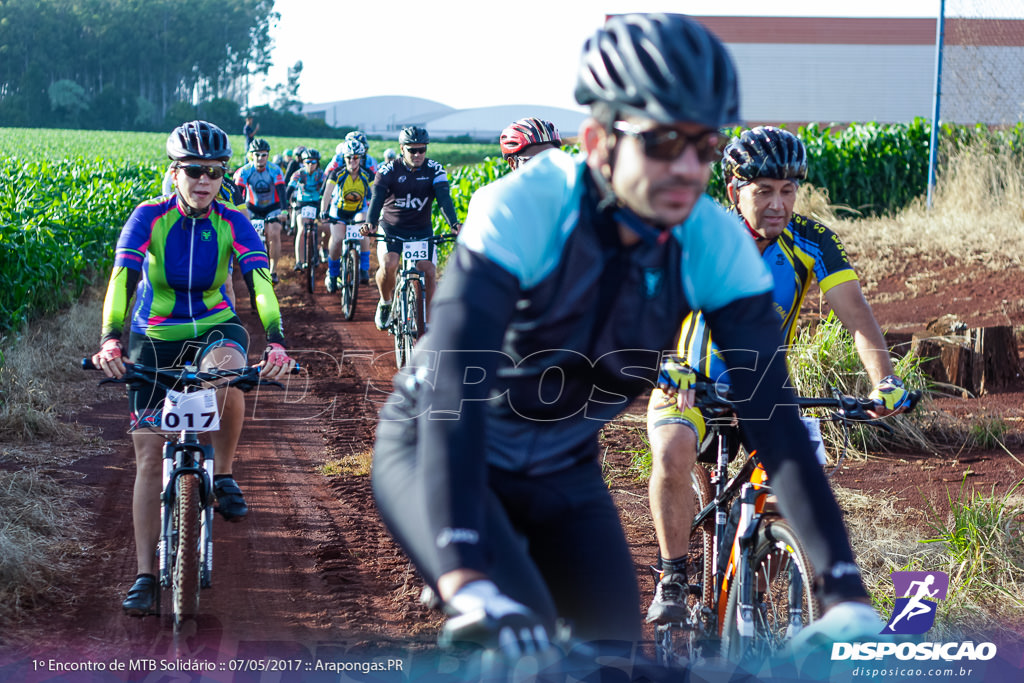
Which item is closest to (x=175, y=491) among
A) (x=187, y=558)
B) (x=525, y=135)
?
(x=187, y=558)

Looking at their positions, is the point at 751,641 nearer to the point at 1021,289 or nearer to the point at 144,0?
the point at 1021,289

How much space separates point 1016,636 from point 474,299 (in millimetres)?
3679

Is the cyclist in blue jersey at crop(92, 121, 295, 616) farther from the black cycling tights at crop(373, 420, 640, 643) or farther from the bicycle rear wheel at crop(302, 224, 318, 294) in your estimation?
the bicycle rear wheel at crop(302, 224, 318, 294)

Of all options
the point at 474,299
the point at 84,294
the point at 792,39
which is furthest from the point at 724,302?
the point at 792,39

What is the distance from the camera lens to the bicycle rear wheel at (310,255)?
54.1 feet

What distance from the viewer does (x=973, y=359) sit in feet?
29.3

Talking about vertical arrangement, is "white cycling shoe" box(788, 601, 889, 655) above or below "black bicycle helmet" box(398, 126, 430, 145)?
below

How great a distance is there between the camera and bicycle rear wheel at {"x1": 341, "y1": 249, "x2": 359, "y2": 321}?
13.6 metres

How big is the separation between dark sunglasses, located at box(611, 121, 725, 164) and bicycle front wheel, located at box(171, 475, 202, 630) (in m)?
3.42

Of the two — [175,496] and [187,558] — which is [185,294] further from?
[187,558]

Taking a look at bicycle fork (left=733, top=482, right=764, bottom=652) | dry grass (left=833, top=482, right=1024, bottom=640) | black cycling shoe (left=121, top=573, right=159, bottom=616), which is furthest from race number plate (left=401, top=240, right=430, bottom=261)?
bicycle fork (left=733, top=482, right=764, bottom=652)

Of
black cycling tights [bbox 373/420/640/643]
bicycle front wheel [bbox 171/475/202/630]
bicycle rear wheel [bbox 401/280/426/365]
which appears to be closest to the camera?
black cycling tights [bbox 373/420/640/643]

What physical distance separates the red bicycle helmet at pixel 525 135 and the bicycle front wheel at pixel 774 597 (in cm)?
440

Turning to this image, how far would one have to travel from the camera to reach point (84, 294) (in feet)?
44.3
